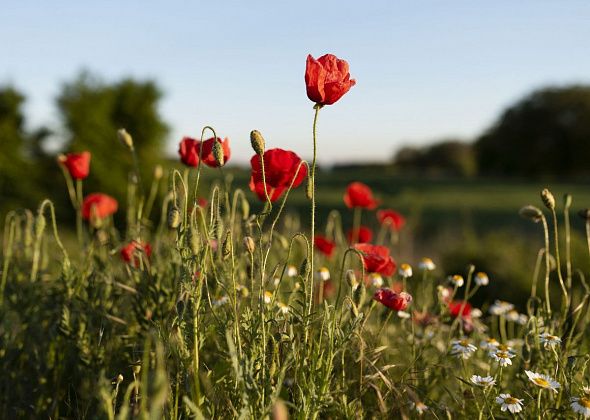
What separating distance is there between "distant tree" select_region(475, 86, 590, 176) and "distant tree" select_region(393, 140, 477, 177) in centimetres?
674

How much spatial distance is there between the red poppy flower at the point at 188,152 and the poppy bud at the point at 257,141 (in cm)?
59

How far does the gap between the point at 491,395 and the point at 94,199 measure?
5.85 feet

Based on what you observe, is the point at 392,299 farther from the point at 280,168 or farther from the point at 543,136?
the point at 543,136

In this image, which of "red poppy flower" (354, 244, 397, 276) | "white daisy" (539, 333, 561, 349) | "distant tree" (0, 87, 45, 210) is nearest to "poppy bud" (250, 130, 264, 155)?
"red poppy flower" (354, 244, 397, 276)

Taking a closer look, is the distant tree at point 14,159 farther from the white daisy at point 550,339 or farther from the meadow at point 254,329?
the white daisy at point 550,339

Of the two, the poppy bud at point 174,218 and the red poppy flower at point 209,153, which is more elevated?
the red poppy flower at point 209,153

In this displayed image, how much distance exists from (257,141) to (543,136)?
120ft

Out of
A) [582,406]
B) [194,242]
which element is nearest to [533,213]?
[582,406]

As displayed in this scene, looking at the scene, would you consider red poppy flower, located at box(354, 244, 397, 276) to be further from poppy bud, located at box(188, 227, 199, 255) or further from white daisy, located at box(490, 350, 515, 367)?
poppy bud, located at box(188, 227, 199, 255)

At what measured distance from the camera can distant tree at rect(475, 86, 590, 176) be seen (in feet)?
111

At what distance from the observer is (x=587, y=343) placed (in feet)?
7.27

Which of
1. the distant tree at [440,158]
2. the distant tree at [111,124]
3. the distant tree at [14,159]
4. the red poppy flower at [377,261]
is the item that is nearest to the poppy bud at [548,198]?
the red poppy flower at [377,261]

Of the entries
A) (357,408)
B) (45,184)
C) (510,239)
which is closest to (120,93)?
(45,184)

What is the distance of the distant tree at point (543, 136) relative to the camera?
33.9m
